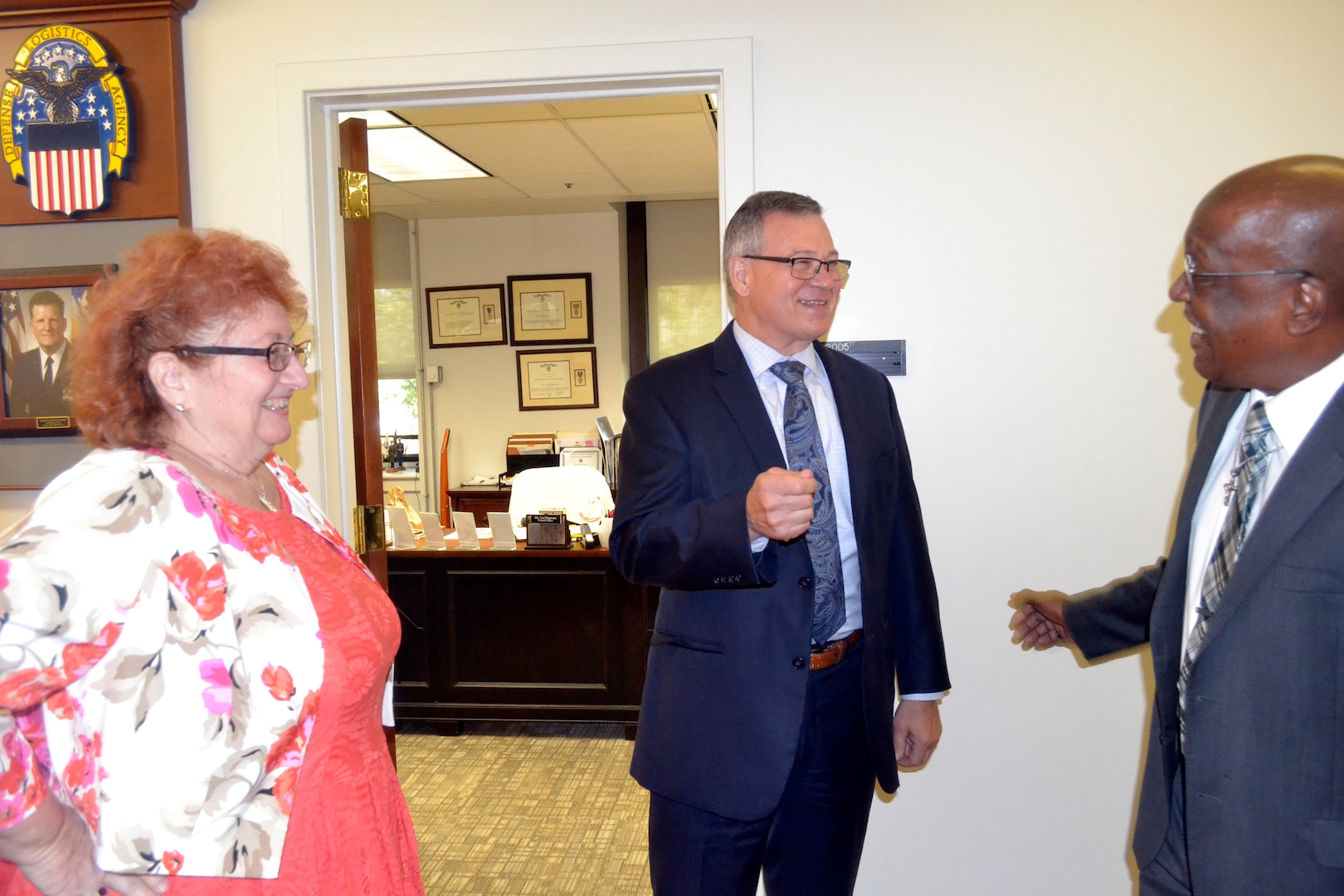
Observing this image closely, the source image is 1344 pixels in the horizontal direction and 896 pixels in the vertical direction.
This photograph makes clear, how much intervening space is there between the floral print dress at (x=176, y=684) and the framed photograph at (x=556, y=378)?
24.0 feet

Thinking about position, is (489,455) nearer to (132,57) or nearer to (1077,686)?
(132,57)

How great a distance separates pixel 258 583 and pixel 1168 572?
1447 millimetres

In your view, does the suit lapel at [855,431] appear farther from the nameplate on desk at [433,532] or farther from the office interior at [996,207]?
the nameplate on desk at [433,532]

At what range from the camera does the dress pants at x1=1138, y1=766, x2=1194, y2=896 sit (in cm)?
152

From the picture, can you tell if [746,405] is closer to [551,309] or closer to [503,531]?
[503,531]

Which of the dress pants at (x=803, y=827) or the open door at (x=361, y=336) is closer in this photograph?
the dress pants at (x=803, y=827)

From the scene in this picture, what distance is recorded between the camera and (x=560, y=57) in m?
2.49

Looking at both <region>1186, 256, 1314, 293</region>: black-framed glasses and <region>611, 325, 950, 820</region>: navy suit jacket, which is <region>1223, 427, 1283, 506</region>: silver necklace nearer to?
<region>1186, 256, 1314, 293</region>: black-framed glasses

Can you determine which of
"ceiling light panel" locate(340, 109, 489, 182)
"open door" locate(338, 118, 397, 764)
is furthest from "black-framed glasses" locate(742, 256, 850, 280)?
"ceiling light panel" locate(340, 109, 489, 182)

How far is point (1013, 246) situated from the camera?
95.9 inches

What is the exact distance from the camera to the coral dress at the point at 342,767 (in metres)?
1.36

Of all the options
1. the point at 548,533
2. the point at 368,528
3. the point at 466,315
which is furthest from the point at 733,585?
the point at 466,315

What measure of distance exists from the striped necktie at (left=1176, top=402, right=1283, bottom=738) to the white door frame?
4.56 feet

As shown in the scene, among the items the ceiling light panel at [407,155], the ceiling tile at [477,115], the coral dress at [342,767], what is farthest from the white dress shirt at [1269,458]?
the ceiling light panel at [407,155]
